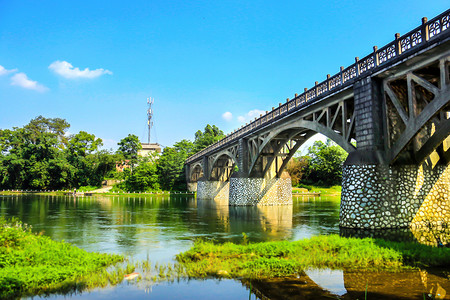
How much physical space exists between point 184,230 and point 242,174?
65.2ft

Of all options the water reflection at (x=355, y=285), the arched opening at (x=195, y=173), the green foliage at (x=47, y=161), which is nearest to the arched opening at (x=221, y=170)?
the arched opening at (x=195, y=173)

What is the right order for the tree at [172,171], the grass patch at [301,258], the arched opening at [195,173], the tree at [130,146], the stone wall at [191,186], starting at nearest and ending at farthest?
1. the grass patch at [301,258]
2. the arched opening at [195,173]
3. the stone wall at [191,186]
4. the tree at [172,171]
5. the tree at [130,146]

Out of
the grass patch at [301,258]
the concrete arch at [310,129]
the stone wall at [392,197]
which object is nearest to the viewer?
the grass patch at [301,258]

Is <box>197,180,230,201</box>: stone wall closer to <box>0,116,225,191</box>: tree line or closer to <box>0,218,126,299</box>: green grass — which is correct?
<box>0,116,225,191</box>: tree line

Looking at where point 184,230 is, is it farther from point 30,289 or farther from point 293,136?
point 293,136

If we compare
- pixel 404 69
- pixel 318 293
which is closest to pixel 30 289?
pixel 318 293

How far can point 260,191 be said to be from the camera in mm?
37406

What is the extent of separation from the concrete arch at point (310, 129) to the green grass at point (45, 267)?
14.9 m

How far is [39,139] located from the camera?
77562 mm

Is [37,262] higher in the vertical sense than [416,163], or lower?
lower

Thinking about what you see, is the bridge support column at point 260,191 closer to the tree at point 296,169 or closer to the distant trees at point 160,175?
the tree at point 296,169

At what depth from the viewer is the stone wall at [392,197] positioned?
15.7 metres

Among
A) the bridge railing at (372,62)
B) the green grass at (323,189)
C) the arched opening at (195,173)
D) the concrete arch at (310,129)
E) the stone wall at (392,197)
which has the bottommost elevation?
the green grass at (323,189)

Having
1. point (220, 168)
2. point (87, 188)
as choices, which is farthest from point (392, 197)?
point (87, 188)
